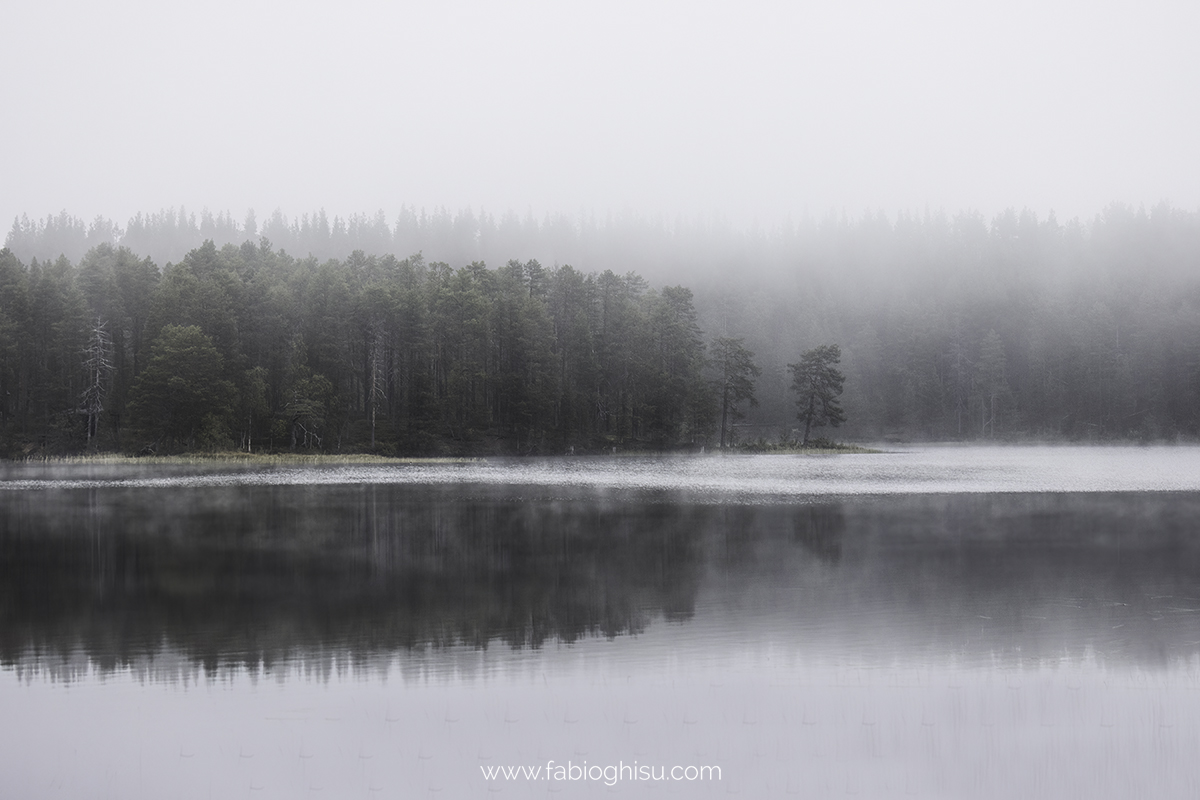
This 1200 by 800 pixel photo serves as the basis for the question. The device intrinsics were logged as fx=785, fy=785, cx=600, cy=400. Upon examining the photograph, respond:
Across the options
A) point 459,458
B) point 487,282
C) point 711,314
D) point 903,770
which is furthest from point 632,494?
point 711,314

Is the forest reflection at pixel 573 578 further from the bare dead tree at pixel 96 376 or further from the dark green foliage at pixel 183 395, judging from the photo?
the bare dead tree at pixel 96 376

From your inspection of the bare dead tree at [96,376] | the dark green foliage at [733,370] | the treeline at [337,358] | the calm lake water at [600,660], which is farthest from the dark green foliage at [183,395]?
the dark green foliage at [733,370]

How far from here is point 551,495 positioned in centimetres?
3772

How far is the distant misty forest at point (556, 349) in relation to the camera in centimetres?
7788

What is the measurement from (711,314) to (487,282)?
182ft

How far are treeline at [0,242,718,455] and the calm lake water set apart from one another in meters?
53.4

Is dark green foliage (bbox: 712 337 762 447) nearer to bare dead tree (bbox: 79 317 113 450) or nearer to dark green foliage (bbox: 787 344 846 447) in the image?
dark green foliage (bbox: 787 344 846 447)

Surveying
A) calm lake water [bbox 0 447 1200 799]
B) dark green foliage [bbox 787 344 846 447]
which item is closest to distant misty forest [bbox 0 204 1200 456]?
dark green foliage [bbox 787 344 846 447]

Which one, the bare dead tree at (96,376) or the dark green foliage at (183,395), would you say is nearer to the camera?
the dark green foliage at (183,395)

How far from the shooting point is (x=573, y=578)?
1742 cm

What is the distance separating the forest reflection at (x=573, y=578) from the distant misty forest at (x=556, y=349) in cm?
5078

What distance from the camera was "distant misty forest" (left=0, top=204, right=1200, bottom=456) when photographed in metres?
77.9

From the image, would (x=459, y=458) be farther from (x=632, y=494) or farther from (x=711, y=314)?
(x=711, y=314)

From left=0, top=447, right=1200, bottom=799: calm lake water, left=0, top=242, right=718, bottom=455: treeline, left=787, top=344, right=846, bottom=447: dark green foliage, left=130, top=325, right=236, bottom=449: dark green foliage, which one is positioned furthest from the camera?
left=787, top=344, right=846, bottom=447: dark green foliage
